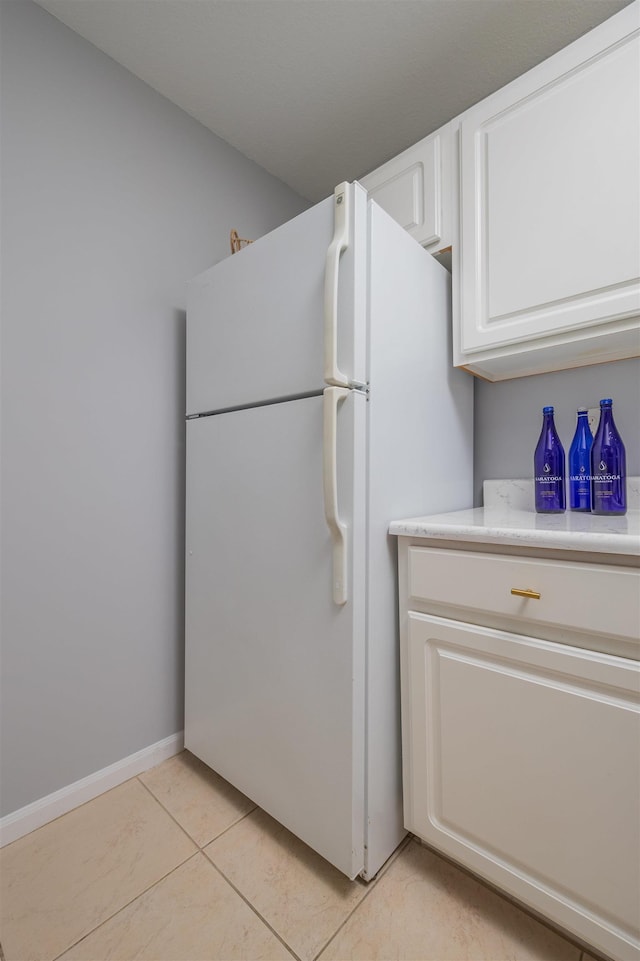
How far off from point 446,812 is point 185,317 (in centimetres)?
177

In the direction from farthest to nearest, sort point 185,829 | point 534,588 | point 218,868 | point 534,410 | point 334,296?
point 534,410
point 185,829
point 218,868
point 334,296
point 534,588

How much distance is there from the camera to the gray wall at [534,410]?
1.33 m

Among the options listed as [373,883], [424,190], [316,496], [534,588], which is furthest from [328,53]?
[373,883]

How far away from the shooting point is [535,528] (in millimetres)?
930

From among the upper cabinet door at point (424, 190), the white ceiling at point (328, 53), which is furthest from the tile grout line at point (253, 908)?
the white ceiling at point (328, 53)

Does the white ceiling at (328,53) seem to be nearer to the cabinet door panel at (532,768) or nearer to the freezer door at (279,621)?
the freezer door at (279,621)

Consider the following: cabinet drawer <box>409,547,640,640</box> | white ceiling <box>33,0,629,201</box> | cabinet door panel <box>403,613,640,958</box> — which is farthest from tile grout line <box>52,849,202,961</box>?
white ceiling <box>33,0,629,201</box>

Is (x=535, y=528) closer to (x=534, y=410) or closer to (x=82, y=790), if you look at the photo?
(x=534, y=410)

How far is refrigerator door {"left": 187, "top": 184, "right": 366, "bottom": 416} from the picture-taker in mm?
1042

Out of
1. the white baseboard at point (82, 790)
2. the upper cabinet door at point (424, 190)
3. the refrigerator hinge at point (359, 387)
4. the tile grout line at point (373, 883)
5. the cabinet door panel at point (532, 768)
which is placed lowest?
the tile grout line at point (373, 883)

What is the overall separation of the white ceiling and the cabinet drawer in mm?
1613

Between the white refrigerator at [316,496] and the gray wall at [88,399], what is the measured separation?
200 millimetres

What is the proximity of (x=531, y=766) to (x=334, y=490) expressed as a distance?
2.35 feet

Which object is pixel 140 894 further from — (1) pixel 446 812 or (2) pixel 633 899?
(2) pixel 633 899
